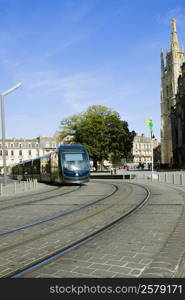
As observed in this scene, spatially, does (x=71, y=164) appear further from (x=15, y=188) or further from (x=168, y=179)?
(x=168, y=179)

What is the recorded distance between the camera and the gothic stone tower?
9150 cm

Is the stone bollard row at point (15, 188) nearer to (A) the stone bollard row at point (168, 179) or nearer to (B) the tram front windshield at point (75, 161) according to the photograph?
(B) the tram front windshield at point (75, 161)

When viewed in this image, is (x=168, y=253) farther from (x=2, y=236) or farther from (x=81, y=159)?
(x=81, y=159)

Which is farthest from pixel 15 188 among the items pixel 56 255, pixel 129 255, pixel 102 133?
pixel 102 133

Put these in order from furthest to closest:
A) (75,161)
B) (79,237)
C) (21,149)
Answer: (21,149), (75,161), (79,237)

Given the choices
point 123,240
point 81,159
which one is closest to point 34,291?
point 123,240

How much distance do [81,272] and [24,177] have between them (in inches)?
1399

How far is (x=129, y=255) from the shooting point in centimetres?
456

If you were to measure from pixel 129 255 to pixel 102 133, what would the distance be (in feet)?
168

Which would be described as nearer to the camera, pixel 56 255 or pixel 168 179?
pixel 56 255

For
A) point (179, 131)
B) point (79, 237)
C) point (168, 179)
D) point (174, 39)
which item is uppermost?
point (174, 39)

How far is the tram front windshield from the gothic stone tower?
73.0 meters

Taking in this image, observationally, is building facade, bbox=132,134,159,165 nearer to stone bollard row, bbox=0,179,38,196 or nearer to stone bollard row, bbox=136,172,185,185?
stone bollard row, bbox=136,172,185,185

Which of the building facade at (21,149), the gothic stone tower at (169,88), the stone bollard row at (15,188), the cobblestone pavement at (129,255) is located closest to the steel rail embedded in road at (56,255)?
the cobblestone pavement at (129,255)
